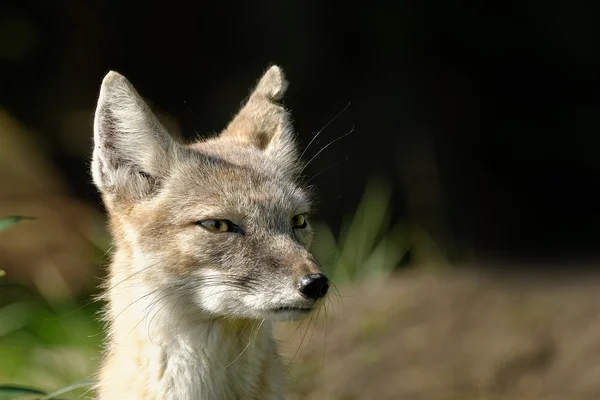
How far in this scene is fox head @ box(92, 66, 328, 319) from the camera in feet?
12.8

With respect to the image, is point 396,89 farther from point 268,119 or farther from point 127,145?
point 127,145

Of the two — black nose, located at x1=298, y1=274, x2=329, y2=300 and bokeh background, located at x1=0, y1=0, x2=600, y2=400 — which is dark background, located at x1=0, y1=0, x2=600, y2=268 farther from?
black nose, located at x1=298, y1=274, x2=329, y2=300

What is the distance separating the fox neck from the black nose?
16.7 inches

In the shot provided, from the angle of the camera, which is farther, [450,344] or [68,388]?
[450,344]

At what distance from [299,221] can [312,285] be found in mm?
715

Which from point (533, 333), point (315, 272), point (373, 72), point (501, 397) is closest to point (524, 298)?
point (533, 333)

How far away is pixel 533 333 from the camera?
6449mm

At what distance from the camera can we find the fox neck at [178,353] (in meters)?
4.02

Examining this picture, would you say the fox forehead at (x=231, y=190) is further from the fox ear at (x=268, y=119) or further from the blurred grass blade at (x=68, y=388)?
the blurred grass blade at (x=68, y=388)

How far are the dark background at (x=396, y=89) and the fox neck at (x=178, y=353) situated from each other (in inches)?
181

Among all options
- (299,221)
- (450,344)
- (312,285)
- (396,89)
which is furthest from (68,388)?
(396,89)

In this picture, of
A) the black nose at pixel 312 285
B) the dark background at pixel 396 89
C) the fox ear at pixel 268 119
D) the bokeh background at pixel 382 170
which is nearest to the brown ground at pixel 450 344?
the bokeh background at pixel 382 170

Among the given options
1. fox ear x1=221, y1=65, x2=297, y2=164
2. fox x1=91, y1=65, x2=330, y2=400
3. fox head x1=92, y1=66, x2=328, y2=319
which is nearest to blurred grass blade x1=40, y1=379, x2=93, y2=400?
fox x1=91, y1=65, x2=330, y2=400

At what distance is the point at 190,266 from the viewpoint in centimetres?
401
